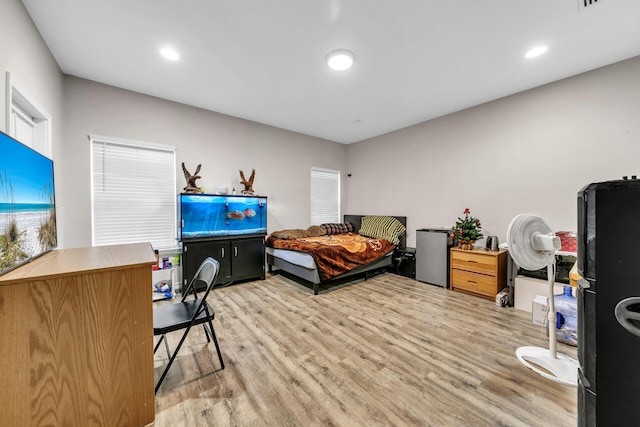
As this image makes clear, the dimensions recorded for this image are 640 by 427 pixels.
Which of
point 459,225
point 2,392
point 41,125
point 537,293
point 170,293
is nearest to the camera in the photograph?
point 2,392

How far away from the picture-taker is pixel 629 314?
1.99 ft

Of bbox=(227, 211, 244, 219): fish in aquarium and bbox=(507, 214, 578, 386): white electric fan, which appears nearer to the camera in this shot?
bbox=(507, 214, 578, 386): white electric fan

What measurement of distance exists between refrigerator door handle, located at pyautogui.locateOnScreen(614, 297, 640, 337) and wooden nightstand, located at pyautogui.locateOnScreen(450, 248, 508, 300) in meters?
2.84

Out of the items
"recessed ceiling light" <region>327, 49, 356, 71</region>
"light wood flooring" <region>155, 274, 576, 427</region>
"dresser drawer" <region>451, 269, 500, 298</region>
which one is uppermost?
"recessed ceiling light" <region>327, 49, 356, 71</region>

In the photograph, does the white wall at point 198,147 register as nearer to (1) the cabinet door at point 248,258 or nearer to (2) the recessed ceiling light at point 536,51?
(1) the cabinet door at point 248,258

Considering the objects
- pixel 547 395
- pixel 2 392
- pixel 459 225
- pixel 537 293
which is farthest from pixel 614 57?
pixel 2 392

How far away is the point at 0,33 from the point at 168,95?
75.0 inches

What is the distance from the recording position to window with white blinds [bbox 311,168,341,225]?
5.32 metres

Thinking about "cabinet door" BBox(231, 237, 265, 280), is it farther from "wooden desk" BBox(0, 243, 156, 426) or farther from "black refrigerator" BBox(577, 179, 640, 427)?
"black refrigerator" BBox(577, 179, 640, 427)

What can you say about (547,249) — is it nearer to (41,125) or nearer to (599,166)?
(599,166)

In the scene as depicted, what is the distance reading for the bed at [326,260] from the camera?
3379 mm

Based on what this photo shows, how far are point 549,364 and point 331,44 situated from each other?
10.5ft

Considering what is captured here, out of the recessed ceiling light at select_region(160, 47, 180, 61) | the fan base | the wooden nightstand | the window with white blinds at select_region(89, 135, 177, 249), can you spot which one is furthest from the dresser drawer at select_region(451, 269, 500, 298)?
the recessed ceiling light at select_region(160, 47, 180, 61)

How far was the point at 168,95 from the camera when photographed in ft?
11.0
